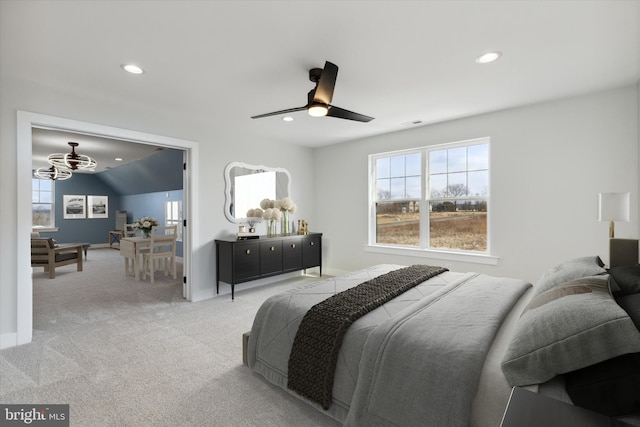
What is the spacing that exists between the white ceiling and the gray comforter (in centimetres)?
188

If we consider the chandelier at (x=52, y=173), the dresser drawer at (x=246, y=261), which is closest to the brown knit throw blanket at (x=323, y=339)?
the dresser drawer at (x=246, y=261)

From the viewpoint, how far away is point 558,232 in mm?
3561

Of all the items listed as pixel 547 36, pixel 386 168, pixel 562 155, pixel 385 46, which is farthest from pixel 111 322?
pixel 562 155

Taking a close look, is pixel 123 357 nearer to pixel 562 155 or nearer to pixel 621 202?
pixel 621 202

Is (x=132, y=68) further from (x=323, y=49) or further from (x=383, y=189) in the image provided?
(x=383, y=189)

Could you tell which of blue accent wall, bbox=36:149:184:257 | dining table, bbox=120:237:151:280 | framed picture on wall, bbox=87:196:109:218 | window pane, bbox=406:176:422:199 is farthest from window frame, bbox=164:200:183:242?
window pane, bbox=406:176:422:199

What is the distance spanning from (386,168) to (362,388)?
162 inches

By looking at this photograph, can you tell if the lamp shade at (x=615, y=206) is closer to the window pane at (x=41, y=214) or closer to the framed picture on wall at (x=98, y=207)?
the framed picture on wall at (x=98, y=207)

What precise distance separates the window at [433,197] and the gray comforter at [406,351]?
Answer: 205 cm

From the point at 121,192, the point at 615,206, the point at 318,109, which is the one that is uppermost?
the point at 318,109

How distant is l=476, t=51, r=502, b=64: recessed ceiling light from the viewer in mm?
2500

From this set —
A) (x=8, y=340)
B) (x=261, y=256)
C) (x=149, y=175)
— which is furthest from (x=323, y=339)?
(x=149, y=175)

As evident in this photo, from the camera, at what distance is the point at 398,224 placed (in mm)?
5078

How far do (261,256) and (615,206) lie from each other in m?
3.93
